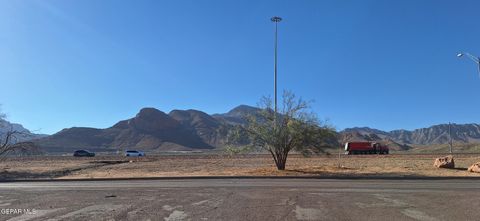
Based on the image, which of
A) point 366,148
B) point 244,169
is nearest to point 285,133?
point 244,169

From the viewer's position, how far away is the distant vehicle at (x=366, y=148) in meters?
84.5

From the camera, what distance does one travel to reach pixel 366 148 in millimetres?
85500

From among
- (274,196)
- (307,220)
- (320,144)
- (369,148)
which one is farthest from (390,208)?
(369,148)

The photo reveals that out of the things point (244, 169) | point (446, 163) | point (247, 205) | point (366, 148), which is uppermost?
point (366, 148)

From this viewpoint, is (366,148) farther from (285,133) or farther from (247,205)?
(247,205)

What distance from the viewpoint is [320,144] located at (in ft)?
117

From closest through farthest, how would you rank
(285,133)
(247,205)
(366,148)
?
1. (247,205)
2. (285,133)
3. (366,148)

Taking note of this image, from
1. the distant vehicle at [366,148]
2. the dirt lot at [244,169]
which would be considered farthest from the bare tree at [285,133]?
the distant vehicle at [366,148]

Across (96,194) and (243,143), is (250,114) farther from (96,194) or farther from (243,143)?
(96,194)

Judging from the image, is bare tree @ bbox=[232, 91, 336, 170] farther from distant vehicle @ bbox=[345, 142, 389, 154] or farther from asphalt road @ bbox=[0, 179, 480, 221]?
distant vehicle @ bbox=[345, 142, 389, 154]

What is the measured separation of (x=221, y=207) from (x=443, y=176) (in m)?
18.5

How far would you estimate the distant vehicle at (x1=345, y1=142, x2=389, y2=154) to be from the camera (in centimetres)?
8451

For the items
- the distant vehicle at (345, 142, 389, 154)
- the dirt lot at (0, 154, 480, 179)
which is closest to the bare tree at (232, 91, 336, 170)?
the dirt lot at (0, 154, 480, 179)

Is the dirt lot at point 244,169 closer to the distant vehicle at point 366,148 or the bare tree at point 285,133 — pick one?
the bare tree at point 285,133
